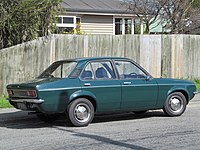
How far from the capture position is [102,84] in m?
10.6

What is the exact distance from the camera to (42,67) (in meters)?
15.0

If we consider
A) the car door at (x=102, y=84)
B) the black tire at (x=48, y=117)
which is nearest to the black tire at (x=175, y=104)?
the car door at (x=102, y=84)

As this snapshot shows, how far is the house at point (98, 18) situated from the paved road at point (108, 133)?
37.7 ft

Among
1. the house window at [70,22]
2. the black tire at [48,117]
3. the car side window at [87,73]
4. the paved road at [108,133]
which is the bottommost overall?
the paved road at [108,133]

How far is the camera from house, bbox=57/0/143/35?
23.5m

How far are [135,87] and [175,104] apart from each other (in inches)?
53.4

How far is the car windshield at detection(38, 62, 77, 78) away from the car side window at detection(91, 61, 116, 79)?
1.62 ft

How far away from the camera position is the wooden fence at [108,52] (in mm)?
14445

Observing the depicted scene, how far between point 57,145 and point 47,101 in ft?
5.73

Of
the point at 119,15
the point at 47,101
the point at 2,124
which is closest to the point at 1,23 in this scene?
the point at 2,124

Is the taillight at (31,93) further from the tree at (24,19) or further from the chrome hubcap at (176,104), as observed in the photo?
the tree at (24,19)

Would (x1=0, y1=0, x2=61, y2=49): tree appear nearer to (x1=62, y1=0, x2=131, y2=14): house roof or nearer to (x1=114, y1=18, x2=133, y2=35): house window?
(x1=62, y1=0, x2=131, y2=14): house roof

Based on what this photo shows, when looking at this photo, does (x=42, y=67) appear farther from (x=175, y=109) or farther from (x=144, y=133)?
(x=144, y=133)


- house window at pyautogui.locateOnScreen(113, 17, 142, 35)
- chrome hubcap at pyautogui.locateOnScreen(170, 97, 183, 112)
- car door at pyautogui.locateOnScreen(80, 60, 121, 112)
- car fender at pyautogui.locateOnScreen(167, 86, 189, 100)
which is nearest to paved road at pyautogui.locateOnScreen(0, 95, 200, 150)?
chrome hubcap at pyautogui.locateOnScreen(170, 97, 183, 112)
